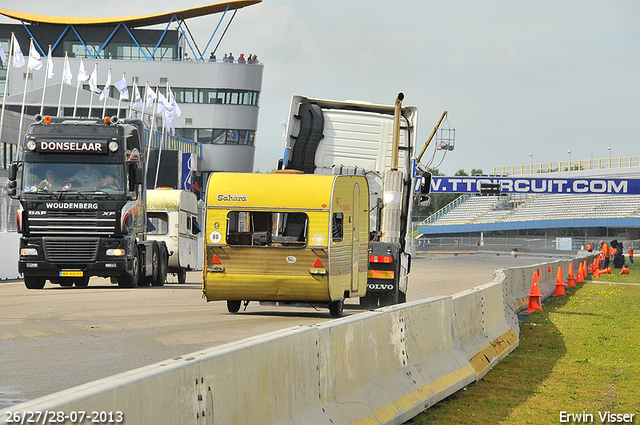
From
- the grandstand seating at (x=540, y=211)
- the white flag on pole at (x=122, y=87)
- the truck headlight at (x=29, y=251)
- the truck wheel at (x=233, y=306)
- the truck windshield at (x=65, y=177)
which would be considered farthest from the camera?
the grandstand seating at (x=540, y=211)

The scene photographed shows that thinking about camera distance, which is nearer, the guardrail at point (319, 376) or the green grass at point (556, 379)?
the guardrail at point (319, 376)

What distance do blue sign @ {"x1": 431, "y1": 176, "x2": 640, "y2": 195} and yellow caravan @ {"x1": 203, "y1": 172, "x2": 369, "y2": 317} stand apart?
48.3 metres

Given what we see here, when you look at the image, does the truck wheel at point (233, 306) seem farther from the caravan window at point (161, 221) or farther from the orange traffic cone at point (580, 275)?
the orange traffic cone at point (580, 275)

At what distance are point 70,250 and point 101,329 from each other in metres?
8.75

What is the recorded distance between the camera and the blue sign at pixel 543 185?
212ft

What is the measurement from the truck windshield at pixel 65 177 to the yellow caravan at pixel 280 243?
6802 millimetres

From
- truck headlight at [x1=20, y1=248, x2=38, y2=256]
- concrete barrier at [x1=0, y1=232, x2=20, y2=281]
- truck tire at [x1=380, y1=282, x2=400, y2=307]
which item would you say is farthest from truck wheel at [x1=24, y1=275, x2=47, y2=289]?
truck tire at [x1=380, y1=282, x2=400, y2=307]

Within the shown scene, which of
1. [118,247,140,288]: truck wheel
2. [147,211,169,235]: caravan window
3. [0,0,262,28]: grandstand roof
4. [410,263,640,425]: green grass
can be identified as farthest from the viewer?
[0,0,262,28]: grandstand roof

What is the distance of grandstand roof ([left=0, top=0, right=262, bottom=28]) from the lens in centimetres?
7694

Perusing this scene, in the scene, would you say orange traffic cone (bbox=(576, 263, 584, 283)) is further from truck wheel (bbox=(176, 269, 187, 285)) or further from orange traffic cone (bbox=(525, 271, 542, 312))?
orange traffic cone (bbox=(525, 271, 542, 312))

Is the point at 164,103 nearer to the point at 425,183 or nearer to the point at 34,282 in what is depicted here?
the point at 34,282

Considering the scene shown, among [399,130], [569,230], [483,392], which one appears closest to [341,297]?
[399,130]

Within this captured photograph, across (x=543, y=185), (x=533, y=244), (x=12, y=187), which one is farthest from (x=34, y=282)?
(x=533, y=244)

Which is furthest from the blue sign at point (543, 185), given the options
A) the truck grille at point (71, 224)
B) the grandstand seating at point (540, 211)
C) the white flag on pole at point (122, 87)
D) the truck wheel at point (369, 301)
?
the truck wheel at point (369, 301)
